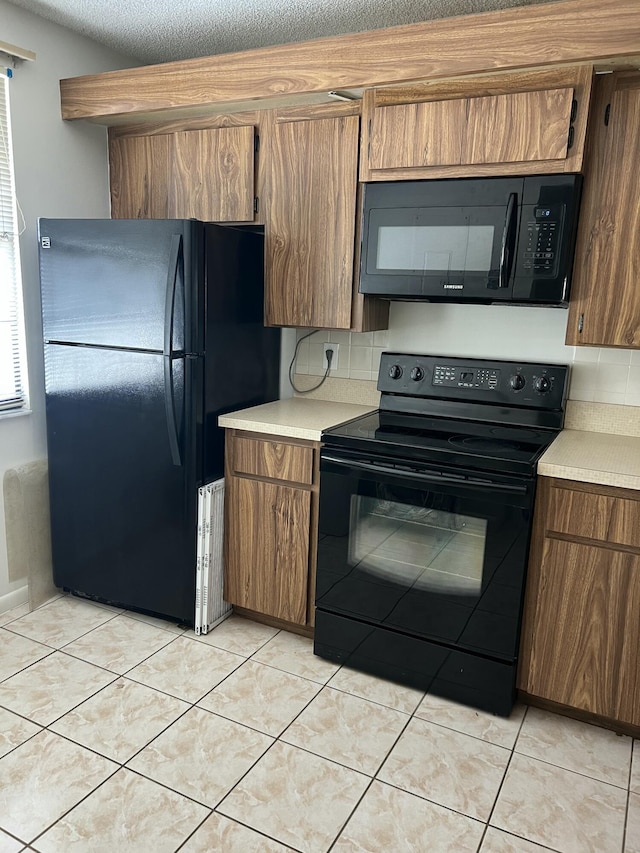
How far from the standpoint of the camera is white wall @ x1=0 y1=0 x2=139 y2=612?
2604 mm

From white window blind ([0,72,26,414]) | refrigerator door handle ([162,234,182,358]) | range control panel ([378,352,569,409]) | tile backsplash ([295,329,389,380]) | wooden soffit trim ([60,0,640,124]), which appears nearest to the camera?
wooden soffit trim ([60,0,640,124])

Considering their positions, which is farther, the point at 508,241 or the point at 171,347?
the point at 171,347

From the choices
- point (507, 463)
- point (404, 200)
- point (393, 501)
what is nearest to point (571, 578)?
point (507, 463)

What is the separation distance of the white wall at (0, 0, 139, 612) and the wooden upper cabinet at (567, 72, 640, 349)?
212 centimetres

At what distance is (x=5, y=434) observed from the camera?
2.70 metres

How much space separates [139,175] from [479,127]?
5.05 feet

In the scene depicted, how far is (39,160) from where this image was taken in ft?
8.87

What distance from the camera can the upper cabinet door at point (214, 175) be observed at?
261 cm

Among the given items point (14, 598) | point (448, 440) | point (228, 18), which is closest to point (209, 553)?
point (14, 598)

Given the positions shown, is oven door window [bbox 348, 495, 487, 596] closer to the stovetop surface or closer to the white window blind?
the stovetop surface

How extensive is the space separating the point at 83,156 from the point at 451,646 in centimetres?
258

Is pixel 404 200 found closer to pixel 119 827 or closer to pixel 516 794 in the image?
pixel 516 794

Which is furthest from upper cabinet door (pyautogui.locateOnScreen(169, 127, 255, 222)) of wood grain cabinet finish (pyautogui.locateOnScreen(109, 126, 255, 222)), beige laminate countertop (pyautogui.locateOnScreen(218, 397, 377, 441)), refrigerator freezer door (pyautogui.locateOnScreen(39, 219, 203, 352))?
beige laminate countertop (pyautogui.locateOnScreen(218, 397, 377, 441))

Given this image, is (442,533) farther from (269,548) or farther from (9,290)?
(9,290)
